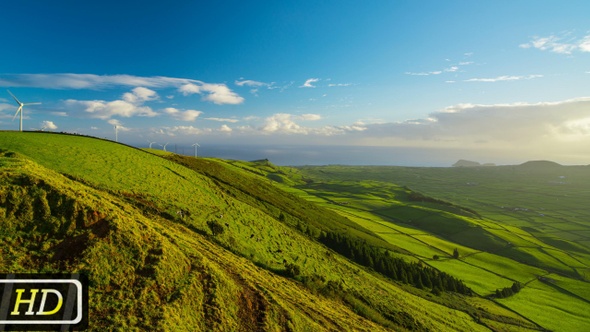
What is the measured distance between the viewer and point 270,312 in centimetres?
2530

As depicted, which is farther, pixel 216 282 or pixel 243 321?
pixel 216 282

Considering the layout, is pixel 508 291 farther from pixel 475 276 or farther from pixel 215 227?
pixel 215 227

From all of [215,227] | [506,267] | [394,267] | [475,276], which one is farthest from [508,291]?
[215,227]

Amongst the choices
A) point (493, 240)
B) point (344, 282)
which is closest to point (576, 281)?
point (493, 240)

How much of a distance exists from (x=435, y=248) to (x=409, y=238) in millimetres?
11322

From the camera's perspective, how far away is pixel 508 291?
85188 mm

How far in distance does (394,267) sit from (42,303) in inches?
3088

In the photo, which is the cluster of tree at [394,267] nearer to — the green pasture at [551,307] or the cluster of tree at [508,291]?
the cluster of tree at [508,291]

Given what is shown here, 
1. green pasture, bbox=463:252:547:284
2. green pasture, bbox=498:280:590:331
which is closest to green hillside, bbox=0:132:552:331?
green pasture, bbox=498:280:590:331

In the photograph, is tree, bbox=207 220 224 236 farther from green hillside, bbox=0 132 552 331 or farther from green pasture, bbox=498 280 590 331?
green pasture, bbox=498 280 590 331

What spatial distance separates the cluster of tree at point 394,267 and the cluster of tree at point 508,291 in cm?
962

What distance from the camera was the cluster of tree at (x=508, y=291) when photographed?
8262 cm

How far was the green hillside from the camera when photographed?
2078 centimetres

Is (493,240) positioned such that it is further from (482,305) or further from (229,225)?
(229,225)
